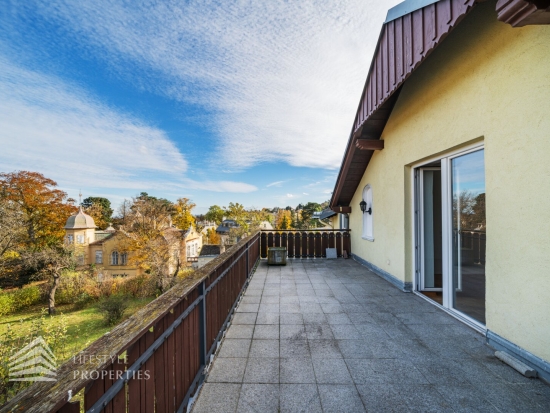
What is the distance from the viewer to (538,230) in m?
2.10

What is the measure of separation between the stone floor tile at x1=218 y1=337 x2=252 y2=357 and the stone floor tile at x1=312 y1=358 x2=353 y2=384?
28.5 inches

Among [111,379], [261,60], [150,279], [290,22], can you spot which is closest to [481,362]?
[111,379]

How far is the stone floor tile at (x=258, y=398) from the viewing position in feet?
5.91

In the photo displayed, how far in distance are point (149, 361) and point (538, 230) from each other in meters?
3.05

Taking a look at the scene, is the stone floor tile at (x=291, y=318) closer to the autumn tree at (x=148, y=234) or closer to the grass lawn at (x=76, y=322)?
the grass lawn at (x=76, y=322)

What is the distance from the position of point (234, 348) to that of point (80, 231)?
25.9 meters

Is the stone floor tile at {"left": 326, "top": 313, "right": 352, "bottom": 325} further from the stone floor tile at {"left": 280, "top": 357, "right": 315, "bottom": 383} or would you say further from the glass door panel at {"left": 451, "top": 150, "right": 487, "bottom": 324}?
the glass door panel at {"left": 451, "top": 150, "right": 487, "bottom": 324}

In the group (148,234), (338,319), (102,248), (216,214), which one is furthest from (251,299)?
(216,214)

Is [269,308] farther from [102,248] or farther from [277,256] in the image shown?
[102,248]

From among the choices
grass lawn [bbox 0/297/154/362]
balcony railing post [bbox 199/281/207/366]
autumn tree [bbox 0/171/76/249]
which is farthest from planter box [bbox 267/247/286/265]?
autumn tree [bbox 0/171/76/249]

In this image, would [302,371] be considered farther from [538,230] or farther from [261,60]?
[261,60]

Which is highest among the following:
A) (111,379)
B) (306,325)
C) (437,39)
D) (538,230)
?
(437,39)

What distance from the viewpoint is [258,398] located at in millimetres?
1908

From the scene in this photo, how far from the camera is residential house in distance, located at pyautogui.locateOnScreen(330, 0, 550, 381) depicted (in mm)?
2102
